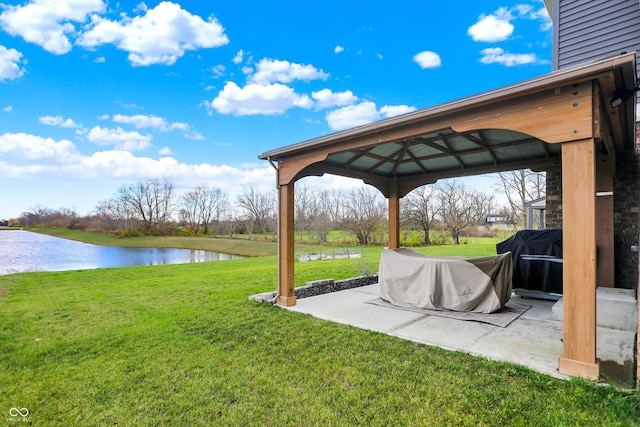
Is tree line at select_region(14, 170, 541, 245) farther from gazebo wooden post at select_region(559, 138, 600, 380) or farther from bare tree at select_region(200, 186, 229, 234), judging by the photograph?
gazebo wooden post at select_region(559, 138, 600, 380)

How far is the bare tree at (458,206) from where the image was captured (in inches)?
771

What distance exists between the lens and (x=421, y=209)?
771 inches

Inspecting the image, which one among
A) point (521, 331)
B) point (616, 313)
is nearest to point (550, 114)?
point (521, 331)

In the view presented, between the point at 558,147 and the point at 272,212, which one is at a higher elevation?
the point at 558,147

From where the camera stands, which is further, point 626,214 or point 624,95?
point 626,214

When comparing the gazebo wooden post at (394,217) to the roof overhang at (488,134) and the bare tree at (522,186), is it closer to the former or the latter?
the roof overhang at (488,134)

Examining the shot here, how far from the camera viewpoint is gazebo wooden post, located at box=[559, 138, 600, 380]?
8.07 ft

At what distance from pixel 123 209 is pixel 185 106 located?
19.1 metres

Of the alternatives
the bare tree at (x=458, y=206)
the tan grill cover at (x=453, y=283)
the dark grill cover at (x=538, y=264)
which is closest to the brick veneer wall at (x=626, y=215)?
the dark grill cover at (x=538, y=264)

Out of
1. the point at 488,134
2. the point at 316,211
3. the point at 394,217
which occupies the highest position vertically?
the point at 488,134

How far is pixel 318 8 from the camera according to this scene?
9547 mm

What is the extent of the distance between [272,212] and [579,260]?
912 inches

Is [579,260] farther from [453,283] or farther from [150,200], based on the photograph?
[150,200]

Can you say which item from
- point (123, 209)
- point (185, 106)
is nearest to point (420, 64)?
point (185, 106)
